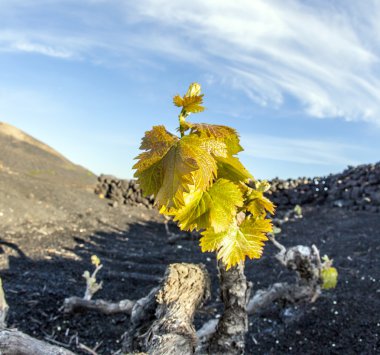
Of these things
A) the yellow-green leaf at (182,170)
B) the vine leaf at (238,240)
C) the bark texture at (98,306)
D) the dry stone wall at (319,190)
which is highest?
the dry stone wall at (319,190)

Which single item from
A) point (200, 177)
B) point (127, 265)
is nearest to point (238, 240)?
point (200, 177)

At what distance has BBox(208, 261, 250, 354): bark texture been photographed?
188cm

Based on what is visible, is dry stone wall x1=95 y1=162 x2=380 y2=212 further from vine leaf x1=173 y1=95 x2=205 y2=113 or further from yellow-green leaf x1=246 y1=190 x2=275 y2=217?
vine leaf x1=173 y1=95 x2=205 y2=113

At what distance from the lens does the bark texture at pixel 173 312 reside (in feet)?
5.57

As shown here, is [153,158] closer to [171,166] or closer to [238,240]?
[171,166]

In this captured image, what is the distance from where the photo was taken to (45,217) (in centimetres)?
1073

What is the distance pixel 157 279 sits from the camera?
21.4 feet

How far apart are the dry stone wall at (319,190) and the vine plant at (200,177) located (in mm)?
12373

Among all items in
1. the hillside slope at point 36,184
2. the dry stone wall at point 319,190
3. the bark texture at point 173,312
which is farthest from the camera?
the dry stone wall at point 319,190

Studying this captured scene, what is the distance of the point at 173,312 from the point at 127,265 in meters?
5.64

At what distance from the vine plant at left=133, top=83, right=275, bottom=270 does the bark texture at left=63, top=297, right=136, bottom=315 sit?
307 cm

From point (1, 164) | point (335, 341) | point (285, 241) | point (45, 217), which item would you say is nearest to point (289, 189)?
point (285, 241)

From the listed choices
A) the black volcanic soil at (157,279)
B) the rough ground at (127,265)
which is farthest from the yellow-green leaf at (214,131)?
the black volcanic soil at (157,279)

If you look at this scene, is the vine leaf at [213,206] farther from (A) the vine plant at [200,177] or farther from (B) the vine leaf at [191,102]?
(B) the vine leaf at [191,102]
